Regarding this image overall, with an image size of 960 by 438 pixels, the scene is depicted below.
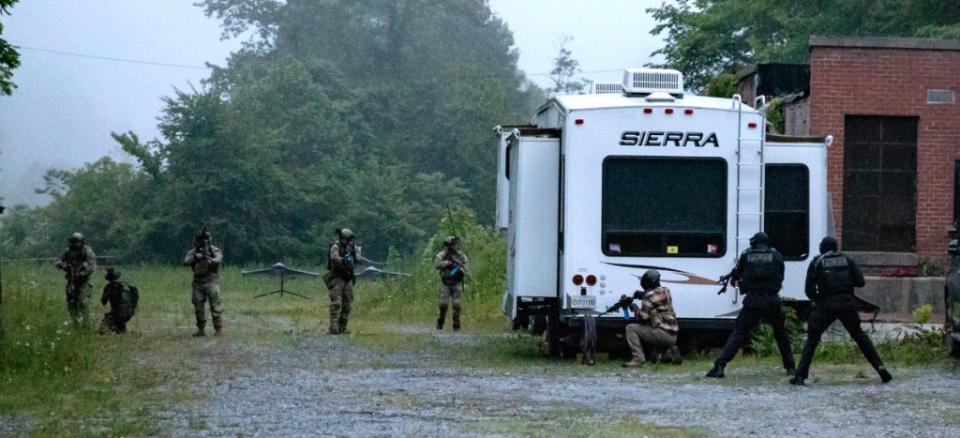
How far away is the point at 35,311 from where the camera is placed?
22.5 m

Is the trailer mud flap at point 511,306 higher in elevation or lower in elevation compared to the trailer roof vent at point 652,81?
lower

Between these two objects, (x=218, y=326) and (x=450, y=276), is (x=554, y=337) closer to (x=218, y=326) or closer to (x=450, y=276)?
(x=218, y=326)

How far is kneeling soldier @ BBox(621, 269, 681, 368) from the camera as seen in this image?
17.5m

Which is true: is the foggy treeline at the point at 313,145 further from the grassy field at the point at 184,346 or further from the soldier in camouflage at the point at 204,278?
the soldier in camouflage at the point at 204,278

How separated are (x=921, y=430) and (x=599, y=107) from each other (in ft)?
23.5

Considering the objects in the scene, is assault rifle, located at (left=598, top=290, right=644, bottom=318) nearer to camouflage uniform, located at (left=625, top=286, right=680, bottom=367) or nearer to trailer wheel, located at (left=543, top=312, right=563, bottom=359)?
camouflage uniform, located at (left=625, top=286, right=680, bottom=367)

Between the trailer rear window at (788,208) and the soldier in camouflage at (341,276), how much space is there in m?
7.87

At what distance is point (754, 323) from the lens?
640 inches

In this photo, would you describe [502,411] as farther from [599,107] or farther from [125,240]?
[125,240]

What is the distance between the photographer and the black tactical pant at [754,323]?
16078 millimetres

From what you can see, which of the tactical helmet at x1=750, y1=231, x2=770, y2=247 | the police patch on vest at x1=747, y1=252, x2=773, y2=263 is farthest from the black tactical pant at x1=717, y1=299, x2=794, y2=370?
the tactical helmet at x1=750, y1=231, x2=770, y2=247


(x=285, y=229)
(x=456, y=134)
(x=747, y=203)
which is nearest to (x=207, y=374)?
(x=747, y=203)

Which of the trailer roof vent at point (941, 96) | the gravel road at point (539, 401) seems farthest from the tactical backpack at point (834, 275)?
the trailer roof vent at point (941, 96)

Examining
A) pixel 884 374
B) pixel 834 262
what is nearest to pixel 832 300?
pixel 834 262
